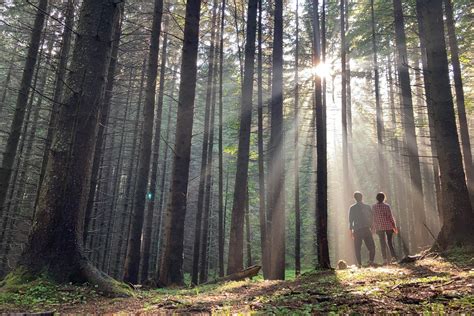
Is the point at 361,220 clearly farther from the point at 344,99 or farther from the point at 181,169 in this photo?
the point at 344,99

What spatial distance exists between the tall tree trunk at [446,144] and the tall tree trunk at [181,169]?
6065mm

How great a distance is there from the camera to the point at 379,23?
60.1 ft

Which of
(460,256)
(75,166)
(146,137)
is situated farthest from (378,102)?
(75,166)

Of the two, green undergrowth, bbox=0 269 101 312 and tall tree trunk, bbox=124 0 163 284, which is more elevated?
tall tree trunk, bbox=124 0 163 284

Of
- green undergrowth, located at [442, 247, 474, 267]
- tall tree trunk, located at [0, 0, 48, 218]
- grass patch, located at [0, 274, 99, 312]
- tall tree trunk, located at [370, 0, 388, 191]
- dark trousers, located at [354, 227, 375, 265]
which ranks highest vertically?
tall tree trunk, located at [370, 0, 388, 191]

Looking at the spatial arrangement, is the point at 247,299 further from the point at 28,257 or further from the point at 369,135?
the point at 369,135

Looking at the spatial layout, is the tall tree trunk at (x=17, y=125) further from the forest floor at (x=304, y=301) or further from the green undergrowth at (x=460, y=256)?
the green undergrowth at (x=460, y=256)

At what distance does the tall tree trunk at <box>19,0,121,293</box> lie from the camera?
5.57m

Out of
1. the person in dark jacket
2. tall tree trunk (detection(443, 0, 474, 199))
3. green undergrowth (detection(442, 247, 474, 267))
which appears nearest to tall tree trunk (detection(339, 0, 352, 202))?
tall tree trunk (detection(443, 0, 474, 199))

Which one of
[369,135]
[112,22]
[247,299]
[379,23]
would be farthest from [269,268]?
[369,135]

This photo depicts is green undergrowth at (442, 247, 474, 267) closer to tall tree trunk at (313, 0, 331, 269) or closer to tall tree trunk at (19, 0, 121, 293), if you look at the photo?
tall tree trunk at (313, 0, 331, 269)

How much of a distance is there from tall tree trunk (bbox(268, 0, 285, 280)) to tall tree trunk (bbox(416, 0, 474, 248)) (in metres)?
5.09

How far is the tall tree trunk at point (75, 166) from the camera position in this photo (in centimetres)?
557

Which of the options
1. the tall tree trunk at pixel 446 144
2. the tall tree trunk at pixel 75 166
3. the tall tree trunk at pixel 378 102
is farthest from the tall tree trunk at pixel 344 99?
the tall tree trunk at pixel 75 166
